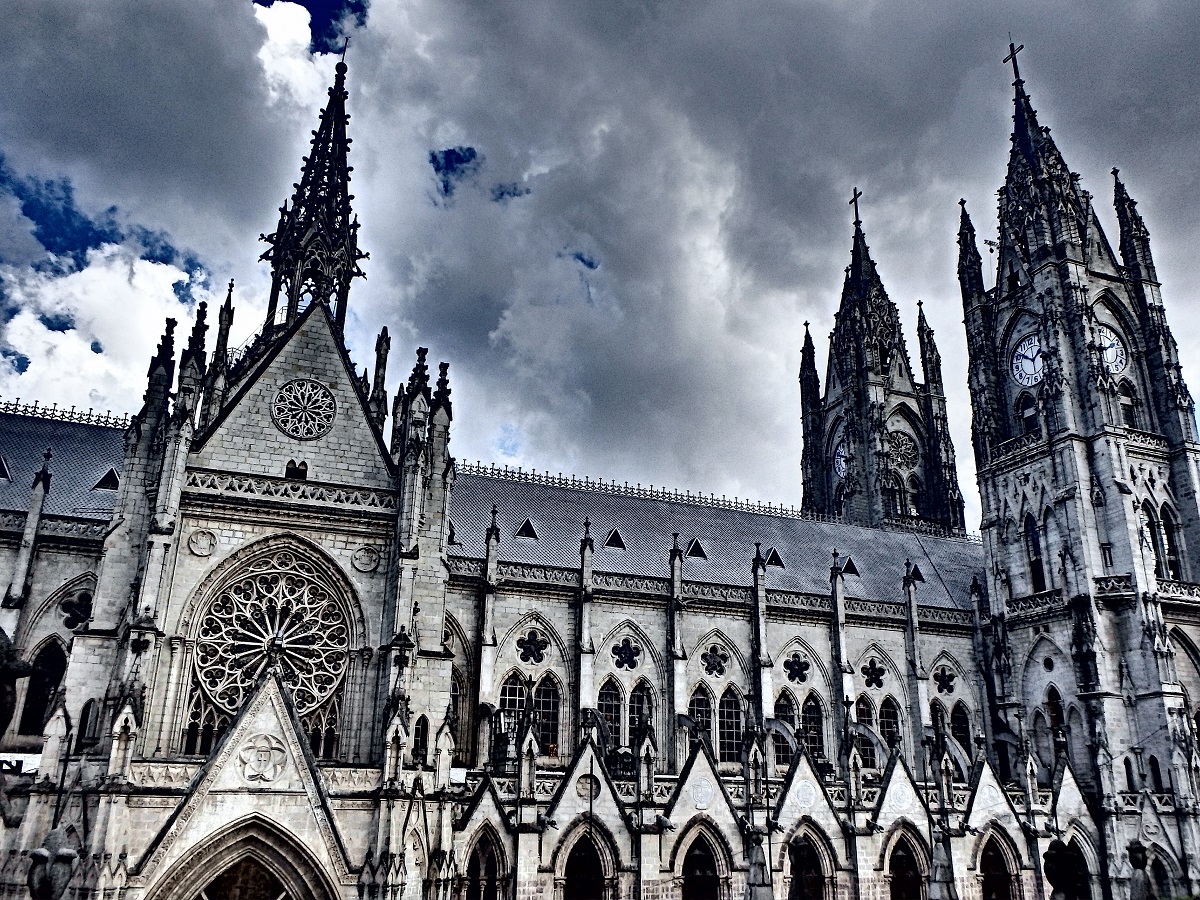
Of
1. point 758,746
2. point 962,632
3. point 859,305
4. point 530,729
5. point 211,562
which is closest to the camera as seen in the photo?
point 211,562

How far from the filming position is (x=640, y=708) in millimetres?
35969

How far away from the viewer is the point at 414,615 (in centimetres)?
2633

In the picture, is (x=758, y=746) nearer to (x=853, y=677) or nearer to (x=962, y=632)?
(x=853, y=677)

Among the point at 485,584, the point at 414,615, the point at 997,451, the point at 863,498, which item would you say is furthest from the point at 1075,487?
the point at 414,615

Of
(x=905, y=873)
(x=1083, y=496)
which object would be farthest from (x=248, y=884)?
(x=1083, y=496)

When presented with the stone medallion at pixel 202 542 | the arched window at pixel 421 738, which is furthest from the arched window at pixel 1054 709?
the stone medallion at pixel 202 542

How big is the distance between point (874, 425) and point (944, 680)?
1806 cm

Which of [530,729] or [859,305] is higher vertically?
[859,305]

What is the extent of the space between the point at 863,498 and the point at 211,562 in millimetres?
39204

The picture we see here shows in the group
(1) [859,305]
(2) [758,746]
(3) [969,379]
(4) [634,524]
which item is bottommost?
(2) [758,746]

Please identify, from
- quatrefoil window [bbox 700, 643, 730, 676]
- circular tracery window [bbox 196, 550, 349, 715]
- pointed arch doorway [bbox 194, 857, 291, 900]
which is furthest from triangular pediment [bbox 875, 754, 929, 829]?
pointed arch doorway [bbox 194, 857, 291, 900]

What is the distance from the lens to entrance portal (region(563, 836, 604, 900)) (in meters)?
27.7

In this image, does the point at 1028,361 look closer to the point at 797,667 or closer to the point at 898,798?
the point at 797,667

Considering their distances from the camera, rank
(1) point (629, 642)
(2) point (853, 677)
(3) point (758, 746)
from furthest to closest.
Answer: (2) point (853, 677), (1) point (629, 642), (3) point (758, 746)
